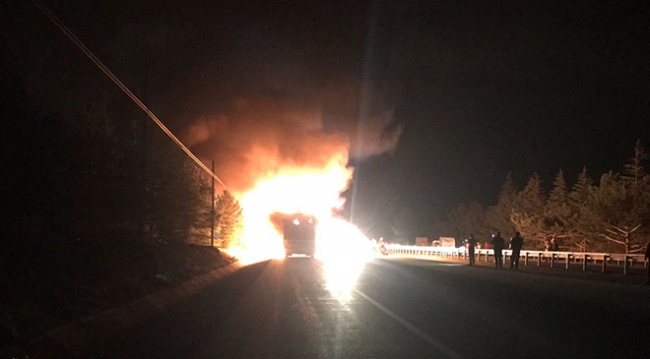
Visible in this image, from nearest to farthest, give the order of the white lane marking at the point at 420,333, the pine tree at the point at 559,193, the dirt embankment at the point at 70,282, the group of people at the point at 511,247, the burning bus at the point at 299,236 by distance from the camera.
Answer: the white lane marking at the point at 420,333, the dirt embankment at the point at 70,282, the group of people at the point at 511,247, the burning bus at the point at 299,236, the pine tree at the point at 559,193

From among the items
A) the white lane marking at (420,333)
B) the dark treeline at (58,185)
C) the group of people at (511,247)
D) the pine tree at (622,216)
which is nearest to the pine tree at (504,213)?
the pine tree at (622,216)

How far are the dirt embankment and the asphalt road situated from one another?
3.63 feet

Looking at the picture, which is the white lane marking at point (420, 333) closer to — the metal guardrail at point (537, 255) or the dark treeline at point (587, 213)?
the metal guardrail at point (537, 255)

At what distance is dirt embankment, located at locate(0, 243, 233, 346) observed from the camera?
10.0 metres

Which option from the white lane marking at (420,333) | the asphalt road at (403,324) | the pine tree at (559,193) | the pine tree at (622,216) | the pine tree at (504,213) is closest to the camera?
the white lane marking at (420,333)

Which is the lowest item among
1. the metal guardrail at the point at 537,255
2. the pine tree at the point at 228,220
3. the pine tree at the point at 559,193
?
the metal guardrail at the point at 537,255

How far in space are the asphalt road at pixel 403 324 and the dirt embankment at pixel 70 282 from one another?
111cm

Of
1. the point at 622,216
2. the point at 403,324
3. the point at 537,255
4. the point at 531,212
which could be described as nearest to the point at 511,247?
the point at 537,255

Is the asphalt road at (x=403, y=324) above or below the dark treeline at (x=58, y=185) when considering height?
below

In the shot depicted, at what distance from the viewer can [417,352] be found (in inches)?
376

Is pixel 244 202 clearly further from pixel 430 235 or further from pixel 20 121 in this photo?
pixel 430 235

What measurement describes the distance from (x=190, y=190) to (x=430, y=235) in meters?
123

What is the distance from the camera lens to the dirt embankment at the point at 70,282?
32.9ft

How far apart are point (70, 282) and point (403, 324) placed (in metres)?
6.93
